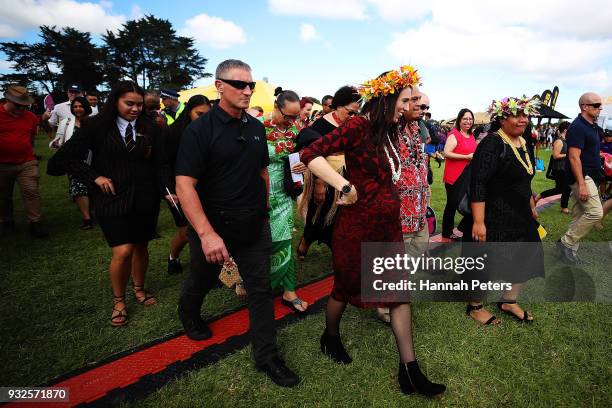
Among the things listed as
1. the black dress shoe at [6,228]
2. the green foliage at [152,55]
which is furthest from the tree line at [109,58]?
the black dress shoe at [6,228]

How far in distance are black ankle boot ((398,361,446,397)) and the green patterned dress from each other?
1444 mm

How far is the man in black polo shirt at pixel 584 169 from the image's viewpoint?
429 cm

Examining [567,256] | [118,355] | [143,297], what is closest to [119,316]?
[143,297]

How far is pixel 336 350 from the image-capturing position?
2580 mm

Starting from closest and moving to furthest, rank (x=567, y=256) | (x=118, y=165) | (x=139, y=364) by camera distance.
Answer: (x=139, y=364)
(x=118, y=165)
(x=567, y=256)

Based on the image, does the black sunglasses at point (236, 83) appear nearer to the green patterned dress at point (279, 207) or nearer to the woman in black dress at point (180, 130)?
the green patterned dress at point (279, 207)

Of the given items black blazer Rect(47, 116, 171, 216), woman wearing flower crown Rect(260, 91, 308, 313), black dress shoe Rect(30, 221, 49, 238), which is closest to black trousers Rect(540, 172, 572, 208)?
woman wearing flower crown Rect(260, 91, 308, 313)

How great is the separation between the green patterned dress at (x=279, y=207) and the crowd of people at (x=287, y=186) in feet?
0.04

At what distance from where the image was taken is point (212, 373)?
2418mm

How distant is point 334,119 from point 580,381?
2891 mm

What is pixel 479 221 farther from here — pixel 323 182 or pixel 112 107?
pixel 112 107

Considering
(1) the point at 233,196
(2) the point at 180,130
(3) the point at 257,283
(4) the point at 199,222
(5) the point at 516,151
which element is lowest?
(3) the point at 257,283

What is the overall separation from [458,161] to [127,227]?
170 inches

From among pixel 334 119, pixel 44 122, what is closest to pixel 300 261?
pixel 334 119
